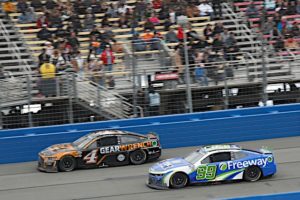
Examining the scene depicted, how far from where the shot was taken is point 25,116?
21234 mm

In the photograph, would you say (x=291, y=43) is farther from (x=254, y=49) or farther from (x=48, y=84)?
(x=48, y=84)

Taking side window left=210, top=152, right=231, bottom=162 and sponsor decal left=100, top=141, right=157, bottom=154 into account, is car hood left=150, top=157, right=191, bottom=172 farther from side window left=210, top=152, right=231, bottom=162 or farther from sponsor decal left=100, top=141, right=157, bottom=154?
sponsor decal left=100, top=141, right=157, bottom=154

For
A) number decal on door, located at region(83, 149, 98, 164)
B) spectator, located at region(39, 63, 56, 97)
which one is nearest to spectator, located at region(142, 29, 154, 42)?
spectator, located at region(39, 63, 56, 97)

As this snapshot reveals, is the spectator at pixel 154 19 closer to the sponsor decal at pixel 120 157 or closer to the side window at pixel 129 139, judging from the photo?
the side window at pixel 129 139

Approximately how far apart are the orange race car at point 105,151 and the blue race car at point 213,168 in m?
2.74

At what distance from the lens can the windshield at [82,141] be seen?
19.3 metres

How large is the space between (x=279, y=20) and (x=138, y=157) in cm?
1072

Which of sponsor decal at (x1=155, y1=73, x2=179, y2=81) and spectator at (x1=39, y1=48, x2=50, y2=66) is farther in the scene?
spectator at (x1=39, y1=48, x2=50, y2=66)

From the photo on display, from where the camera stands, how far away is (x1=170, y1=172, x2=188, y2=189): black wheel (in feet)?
52.8

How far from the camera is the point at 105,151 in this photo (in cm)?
1923

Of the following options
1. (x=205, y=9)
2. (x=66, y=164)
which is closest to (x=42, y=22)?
(x=205, y=9)

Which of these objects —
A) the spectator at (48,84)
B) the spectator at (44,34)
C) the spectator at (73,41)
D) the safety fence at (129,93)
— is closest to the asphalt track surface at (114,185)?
the safety fence at (129,93)

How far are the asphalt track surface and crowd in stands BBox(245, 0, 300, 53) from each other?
593 centimetres

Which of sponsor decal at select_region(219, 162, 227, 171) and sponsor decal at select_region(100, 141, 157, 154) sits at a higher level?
sponsor decal at select_region(100, 141, 157, 154)
